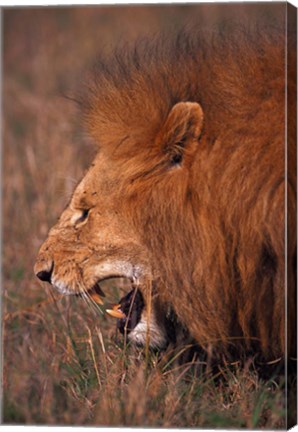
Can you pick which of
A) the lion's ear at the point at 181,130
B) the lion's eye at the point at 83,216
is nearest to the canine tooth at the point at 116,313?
the lion's eye at the point at 83,216

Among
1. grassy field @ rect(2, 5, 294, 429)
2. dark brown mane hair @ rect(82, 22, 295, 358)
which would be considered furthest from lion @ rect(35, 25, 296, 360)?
grassy field @ rect(2, 5, 294, 429)

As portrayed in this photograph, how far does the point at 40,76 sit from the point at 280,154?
12.2ft

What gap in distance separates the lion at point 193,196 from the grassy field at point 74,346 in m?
0.15

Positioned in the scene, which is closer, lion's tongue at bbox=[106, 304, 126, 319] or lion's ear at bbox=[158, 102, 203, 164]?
lion's ear at bbox=[158, 102, 203, 164]

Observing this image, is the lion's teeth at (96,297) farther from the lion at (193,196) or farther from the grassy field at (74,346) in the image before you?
the grassy field at (74,346)

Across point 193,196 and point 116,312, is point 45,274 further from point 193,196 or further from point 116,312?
point 193,196

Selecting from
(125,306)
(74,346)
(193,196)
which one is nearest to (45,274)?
(125,306)

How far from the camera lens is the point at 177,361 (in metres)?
3.87

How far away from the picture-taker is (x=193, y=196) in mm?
3580

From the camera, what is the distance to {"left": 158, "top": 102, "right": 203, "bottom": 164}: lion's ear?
139 inches

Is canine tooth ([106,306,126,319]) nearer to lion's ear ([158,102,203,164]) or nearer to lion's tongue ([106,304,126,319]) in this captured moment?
lion's tongue ([106,304,126,319])

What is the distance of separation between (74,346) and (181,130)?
0.98 metres

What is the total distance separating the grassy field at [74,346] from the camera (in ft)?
12.3

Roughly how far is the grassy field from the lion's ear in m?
0.46
